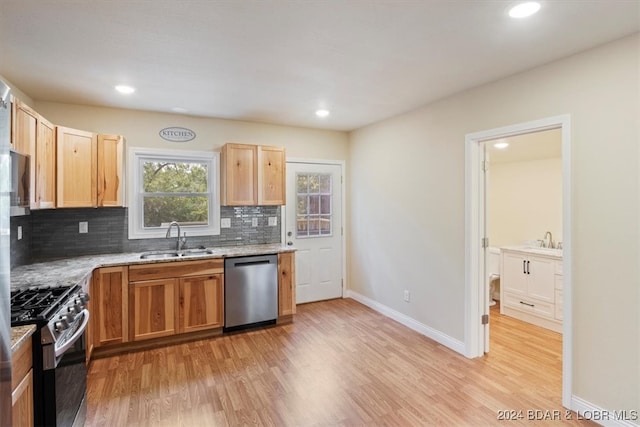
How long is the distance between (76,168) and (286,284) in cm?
248

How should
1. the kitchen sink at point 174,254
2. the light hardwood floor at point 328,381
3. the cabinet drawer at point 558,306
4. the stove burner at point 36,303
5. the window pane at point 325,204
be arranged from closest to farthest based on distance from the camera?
the stove burner at point 36,303, the light hardwood floor at point 328,381, the kitchen sink at point 174,254, the cabinet drawer at point 558,306, the window pane at point 325,204

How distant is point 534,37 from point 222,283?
3.44 m

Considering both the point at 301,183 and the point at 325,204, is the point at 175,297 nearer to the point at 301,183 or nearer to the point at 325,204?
the point at 301,183

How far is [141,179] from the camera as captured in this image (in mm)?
3838

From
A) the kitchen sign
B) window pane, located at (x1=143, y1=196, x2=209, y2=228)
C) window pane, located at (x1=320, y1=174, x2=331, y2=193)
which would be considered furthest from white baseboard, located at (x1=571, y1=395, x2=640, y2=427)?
the kitchen sign

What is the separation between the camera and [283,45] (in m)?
2.22

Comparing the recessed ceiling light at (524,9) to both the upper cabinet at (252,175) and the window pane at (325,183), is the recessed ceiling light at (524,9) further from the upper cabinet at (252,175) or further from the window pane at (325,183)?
the window pane at (325,183)

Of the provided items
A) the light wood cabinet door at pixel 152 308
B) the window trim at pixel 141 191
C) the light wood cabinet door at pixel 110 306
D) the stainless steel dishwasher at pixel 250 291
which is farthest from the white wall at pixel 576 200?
the light wood cabinet door at pixel 110 306

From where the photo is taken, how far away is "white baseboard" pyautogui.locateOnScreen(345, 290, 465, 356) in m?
3.26

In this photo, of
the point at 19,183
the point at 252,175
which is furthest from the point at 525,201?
the point at 19,183

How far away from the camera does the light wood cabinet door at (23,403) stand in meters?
1.41

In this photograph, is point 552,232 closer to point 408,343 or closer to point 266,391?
point 408,343

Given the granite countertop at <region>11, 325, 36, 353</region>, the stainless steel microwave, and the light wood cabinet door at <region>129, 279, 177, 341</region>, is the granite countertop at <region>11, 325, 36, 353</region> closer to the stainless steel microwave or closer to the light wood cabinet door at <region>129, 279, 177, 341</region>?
the stainless steel microwave

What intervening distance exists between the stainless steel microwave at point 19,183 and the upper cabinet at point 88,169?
754mm
